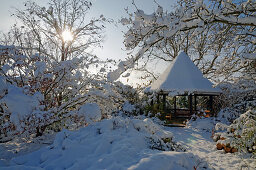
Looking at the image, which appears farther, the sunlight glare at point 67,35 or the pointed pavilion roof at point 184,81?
the pointed pavilion roof at point 184,81

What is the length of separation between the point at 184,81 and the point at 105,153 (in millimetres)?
8444

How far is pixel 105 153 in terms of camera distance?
11.6 ft

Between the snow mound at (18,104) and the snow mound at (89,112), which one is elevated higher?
the snow mound at (18,104)

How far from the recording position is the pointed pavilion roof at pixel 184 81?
10.5m

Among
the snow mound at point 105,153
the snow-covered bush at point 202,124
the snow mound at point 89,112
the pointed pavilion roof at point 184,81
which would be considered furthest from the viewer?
the pointed pavilion roof at point 184,81

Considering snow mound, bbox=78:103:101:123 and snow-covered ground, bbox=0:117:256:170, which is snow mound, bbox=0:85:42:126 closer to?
snow-covered ground, bbox=0:117:256:170

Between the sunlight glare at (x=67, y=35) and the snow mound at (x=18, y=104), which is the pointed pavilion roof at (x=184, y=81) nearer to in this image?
the sunlight glare at (x=67, y=35)

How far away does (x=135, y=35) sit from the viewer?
14.0ft

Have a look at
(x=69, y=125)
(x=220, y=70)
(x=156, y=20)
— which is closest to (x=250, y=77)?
(x=220, y=70)

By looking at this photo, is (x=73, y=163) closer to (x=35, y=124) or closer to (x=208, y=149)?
(x=35, y=124)

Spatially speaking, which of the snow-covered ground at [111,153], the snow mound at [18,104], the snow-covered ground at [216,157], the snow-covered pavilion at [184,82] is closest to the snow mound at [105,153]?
the snow-covered ground at [111,153]

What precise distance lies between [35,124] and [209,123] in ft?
28.4

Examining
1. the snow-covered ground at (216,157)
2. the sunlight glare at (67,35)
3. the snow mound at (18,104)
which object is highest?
the sunlight glare at (67,35)

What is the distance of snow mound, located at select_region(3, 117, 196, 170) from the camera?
3037mm
